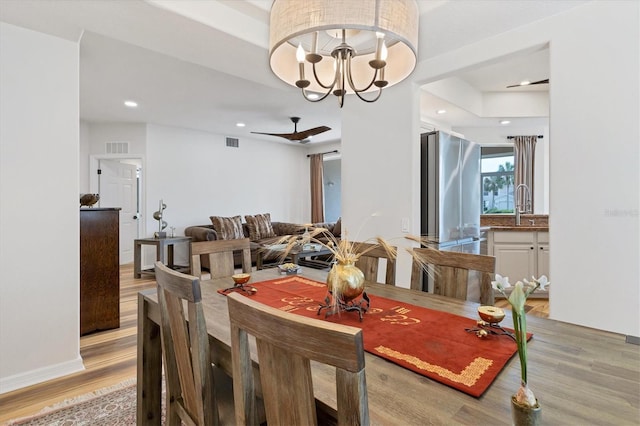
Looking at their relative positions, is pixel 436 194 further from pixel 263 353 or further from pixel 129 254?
pixel 129 254

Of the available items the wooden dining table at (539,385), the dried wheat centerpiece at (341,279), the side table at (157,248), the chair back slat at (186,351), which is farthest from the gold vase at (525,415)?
the side table at (157,248)

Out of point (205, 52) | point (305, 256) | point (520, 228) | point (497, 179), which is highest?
point (205, 52)

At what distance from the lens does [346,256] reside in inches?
56.1

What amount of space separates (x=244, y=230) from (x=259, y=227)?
30cm

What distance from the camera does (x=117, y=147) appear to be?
19.2ft

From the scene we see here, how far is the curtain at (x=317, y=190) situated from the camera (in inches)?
310

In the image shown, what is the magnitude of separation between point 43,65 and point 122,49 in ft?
3.16

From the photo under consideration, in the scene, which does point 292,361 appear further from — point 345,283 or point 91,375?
point 91,375

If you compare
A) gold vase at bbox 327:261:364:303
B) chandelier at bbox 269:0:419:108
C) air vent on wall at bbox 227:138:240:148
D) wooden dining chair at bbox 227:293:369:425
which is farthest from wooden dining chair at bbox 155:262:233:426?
air vent on wall at bbox 227:138:240:148

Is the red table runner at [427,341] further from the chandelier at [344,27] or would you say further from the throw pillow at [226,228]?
the throw pillow at [226,228]

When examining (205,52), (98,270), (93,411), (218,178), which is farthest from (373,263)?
(218,178)

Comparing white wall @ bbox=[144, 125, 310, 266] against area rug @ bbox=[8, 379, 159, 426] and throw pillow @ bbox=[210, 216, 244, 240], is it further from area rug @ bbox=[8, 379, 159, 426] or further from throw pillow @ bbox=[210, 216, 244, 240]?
area rug @ bbox=[8, 379, 159, 426]

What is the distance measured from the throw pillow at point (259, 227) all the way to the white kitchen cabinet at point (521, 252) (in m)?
4.11

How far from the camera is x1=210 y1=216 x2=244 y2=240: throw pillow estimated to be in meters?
5.87
